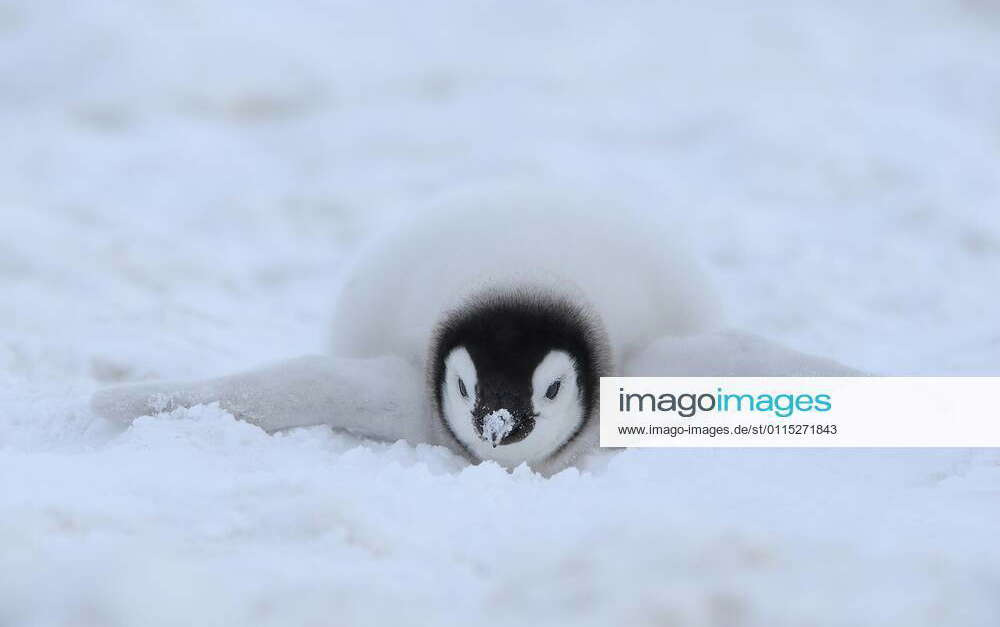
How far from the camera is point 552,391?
217 centimetres

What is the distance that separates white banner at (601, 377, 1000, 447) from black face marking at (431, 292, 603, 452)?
12cm

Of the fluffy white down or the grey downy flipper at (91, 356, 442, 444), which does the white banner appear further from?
the grey downy flipper at (91, 356, 442, 444)

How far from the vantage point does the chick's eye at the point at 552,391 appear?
2164 mm

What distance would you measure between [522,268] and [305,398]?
0.47 metres

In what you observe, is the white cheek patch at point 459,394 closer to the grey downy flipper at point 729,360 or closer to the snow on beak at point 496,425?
the snow on beak at point 496,425

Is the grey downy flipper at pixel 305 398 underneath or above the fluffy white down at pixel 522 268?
underneath

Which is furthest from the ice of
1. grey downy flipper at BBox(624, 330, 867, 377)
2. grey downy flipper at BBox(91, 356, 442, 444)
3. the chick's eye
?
grey downy flipper at BBox(624, 330, 867, 377)

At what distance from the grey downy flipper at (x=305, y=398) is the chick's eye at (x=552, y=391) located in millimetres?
237

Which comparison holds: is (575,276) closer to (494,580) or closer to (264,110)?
(494,580)

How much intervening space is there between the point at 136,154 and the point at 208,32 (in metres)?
1.19

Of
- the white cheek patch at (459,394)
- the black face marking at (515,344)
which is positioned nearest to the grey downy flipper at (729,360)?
the black face marking at (515,344)

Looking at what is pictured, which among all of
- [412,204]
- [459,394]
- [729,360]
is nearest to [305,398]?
[459,394]

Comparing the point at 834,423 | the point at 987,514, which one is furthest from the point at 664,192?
the point at 987,514

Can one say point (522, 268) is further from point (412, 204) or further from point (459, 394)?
point (412, 204)
